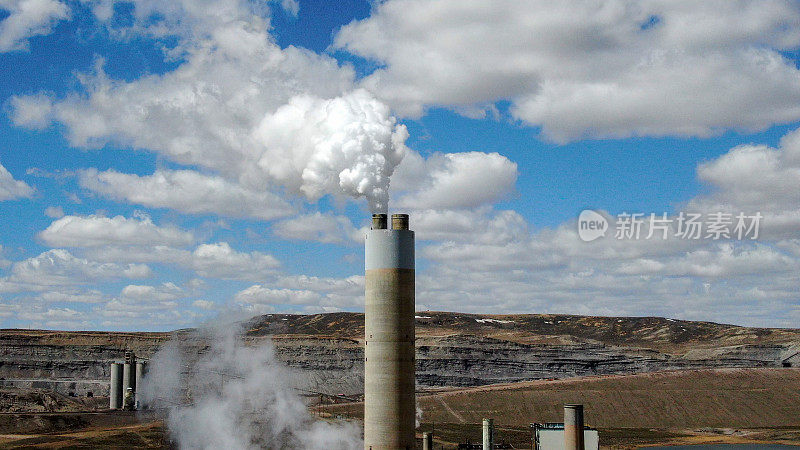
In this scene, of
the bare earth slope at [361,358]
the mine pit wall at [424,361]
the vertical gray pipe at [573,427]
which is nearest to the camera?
the vertical gray pipe at [573,427]

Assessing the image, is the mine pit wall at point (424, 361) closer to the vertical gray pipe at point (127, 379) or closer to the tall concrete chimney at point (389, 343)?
the vertical gray pipe at point (127, 379)

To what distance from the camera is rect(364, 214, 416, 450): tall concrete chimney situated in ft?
131

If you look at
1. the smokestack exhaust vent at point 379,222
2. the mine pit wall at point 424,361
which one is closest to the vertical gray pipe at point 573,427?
the smokestack exhaust vent at point 379,222

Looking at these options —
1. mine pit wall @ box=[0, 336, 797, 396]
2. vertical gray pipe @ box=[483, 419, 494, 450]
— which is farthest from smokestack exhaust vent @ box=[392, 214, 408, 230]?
mine pit wall @ box=[0, 336, 797, 396]

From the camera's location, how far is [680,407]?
4584 inches

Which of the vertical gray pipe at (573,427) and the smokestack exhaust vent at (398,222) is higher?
the smokestack exhaust vent at (398,222)

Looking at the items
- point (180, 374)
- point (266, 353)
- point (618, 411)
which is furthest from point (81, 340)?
point (618, 411)

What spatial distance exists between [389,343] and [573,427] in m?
17.0

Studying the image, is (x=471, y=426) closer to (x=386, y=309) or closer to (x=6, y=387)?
(x=386, y=309)

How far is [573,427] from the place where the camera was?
51.0 m

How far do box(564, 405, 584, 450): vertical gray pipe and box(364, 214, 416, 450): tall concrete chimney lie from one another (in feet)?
47.7

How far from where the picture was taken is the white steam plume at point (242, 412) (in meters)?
72.6

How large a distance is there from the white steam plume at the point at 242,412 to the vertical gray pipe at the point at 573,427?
752 inches

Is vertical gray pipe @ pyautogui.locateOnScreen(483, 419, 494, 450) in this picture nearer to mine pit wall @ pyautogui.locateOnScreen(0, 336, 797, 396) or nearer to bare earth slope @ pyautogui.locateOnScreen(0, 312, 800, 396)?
mine pit wall @ pyautogui.locateOnScreen(0, 336, 797, 396)
